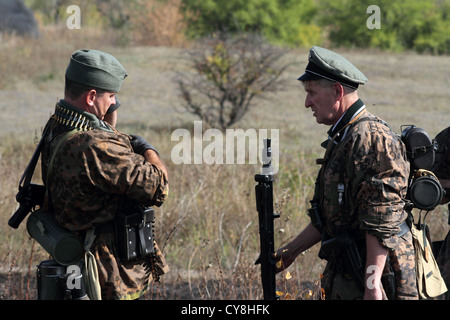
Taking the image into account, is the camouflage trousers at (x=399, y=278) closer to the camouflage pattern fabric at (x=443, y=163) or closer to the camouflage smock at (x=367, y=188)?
the camouflage smock at (x=367, y=188)

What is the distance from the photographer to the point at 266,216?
9.85 feet

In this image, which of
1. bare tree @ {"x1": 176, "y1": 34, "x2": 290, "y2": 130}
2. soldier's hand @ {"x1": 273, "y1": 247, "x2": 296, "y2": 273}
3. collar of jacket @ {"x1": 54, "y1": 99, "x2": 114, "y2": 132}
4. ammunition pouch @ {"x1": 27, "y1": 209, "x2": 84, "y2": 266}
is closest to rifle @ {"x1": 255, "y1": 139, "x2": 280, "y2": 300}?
soldier's hand @ {"x1": 273, "y1": 247, "x2": 296, "y2": 273}

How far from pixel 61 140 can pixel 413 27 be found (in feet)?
91.5

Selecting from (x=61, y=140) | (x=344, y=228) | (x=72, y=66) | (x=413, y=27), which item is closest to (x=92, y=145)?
(x=61, y=140)

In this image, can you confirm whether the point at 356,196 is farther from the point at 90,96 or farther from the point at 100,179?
the point at 90,96

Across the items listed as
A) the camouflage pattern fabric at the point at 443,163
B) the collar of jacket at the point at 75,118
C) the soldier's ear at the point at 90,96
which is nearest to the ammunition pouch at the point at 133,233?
the collar of jacket at the point at 75,118

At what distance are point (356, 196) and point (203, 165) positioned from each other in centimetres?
430

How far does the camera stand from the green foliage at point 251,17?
25094mm

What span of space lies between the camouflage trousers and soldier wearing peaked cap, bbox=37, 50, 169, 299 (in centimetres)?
90

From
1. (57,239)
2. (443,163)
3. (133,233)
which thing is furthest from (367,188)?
(57,239)

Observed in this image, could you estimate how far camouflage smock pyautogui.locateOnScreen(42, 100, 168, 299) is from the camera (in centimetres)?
281

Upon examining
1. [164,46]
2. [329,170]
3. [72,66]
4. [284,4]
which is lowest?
[329,170]

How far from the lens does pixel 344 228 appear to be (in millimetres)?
2783
